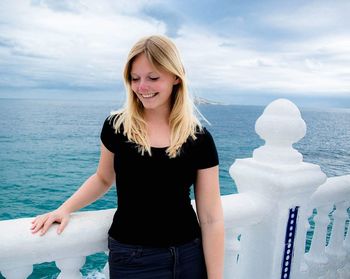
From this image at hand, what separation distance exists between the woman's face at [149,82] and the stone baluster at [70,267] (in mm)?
778

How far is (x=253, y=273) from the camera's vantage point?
7.38ft

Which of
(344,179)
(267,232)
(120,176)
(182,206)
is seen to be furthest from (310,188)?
(120,176)

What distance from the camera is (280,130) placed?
6.81ft

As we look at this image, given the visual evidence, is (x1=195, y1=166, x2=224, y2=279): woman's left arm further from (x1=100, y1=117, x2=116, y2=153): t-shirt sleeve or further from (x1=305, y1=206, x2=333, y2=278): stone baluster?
(x1=305, y1=206, x2=333, y2=278): stone baluster

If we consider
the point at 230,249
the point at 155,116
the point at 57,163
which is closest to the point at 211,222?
the point at 230,249

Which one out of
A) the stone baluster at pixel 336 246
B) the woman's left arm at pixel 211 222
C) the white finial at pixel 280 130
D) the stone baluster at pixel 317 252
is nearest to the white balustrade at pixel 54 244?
the woman's left arm at pixel 211 222

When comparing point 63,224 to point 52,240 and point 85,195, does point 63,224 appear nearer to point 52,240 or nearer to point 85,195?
point 52,240

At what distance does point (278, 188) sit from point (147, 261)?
959 mm

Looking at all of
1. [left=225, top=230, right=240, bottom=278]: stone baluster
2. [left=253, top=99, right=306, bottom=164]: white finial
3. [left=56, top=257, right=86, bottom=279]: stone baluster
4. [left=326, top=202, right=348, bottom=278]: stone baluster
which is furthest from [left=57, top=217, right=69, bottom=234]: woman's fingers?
[left=326, top=202, right=348, bottom=278]: stone baluster

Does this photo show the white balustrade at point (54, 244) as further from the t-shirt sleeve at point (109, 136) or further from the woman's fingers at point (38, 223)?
the t-shirt sleeve at point (109, 136)

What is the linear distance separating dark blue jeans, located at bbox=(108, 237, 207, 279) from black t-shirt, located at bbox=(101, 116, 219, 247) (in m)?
0.03

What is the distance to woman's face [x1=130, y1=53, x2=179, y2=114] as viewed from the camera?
1471 millimetres

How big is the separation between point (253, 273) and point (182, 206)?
1054mm

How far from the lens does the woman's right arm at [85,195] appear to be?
4.56 ft
